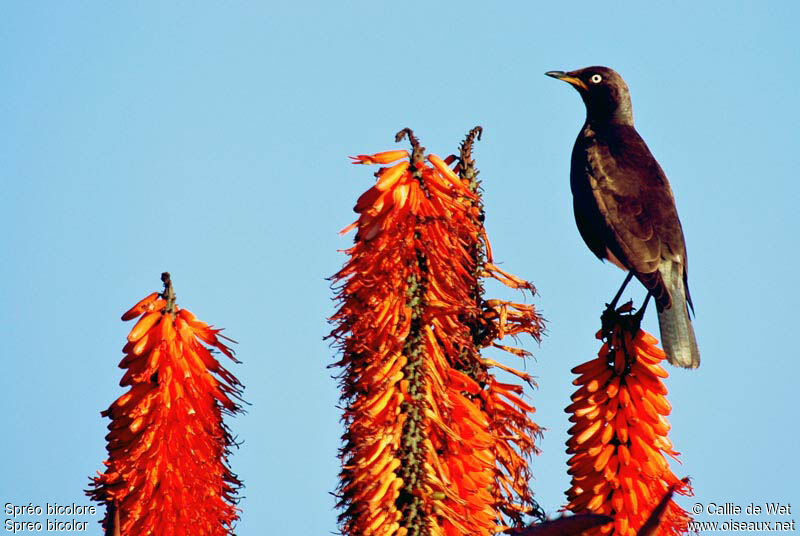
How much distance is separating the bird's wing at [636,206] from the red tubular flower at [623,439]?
10.5ft

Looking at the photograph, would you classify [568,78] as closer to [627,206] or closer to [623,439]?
[627,206]

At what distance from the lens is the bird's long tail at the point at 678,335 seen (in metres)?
9.09

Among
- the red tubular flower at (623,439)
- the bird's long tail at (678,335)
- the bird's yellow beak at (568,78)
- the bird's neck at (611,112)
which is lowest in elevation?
the red tubular flower at (623,439)

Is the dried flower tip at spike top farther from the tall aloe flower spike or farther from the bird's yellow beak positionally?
the bird's yellow beak

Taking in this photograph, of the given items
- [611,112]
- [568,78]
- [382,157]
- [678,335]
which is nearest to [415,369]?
[382,157]

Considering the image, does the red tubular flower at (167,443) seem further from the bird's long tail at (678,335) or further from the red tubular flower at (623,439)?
the bird's long tail at (678,335)

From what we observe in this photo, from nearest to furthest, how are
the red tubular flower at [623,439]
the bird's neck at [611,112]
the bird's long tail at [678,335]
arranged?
the red tubular flower at [623,439]
the bird's long tail at [678,335]
the bird's neck at [611,112]

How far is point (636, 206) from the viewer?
39.7 feet

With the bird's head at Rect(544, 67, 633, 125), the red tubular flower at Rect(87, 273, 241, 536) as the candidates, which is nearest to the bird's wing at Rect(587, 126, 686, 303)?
the bird's head at Rect(544, 67, 633, 125)

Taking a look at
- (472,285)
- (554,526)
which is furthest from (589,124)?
(554,526)

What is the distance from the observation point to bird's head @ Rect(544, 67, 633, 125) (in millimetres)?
14414

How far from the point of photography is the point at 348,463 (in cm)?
625

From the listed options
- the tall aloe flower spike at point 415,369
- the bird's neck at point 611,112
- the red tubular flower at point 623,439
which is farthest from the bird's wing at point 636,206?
the tall aloe flower spike at point 415,369

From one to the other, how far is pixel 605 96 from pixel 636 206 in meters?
2.85
